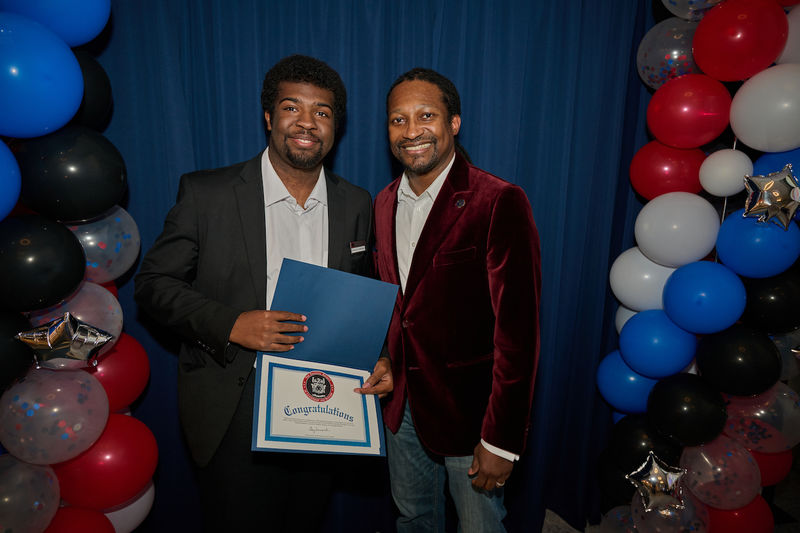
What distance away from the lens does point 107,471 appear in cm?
159

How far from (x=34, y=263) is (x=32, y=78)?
550mm

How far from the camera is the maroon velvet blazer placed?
1427 millimetres

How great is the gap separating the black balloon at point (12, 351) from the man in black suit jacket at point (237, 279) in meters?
0.35

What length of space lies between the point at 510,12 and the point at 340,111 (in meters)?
1.19

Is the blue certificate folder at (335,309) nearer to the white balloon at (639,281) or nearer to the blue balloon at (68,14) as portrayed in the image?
the blue balloon at (68,14)

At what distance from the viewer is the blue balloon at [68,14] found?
1.42 m

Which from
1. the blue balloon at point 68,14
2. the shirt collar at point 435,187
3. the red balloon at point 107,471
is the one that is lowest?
the red balloon at point 107,471

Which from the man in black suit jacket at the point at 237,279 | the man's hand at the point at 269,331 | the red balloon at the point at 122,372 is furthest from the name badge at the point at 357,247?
the red balloon at the point at 122,372

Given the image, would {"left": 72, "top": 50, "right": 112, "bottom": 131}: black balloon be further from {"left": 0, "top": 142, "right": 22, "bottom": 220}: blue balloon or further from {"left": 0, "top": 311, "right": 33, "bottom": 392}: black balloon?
{"left": 0, "top": 311, "right": 33, "bottom": 392}: black balloon

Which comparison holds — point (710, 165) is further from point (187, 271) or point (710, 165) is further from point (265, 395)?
point (187, 271)

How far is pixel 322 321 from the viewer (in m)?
1.44

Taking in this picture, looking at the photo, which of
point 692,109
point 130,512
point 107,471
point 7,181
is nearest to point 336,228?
point 7,181

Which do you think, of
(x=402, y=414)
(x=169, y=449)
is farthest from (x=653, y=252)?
(x=169, y=449)

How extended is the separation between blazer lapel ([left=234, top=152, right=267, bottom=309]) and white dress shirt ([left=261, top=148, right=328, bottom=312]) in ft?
0.12
